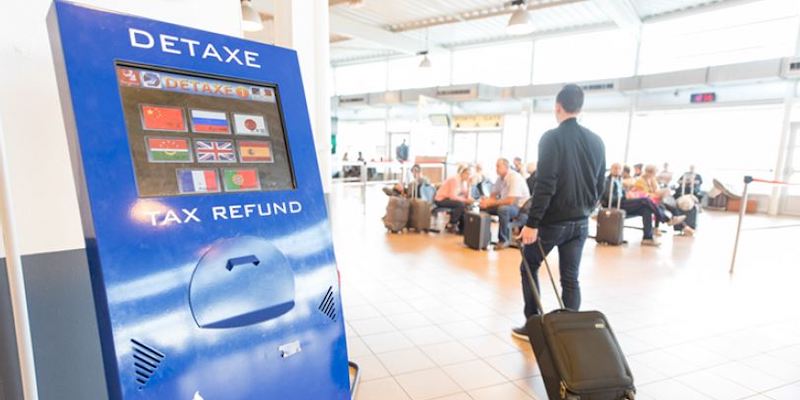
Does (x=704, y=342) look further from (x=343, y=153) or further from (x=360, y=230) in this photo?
(x=343, y=153)

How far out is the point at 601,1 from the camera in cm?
780

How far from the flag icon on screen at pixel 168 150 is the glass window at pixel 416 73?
40.3 feet

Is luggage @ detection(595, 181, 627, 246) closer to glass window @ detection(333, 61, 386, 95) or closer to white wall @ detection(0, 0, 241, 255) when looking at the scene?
white wall @ detection(0, 0, 241, 255)

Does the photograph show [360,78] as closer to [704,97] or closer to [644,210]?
[704,97]

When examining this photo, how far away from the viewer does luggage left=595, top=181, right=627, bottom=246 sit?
584cm

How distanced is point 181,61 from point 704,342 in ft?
11.4

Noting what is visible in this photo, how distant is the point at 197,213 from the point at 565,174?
208 centimetres

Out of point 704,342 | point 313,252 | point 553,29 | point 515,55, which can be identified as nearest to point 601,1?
point 553,29

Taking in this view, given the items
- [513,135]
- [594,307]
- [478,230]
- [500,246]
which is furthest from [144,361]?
[513,135]

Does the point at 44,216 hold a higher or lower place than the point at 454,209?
higher

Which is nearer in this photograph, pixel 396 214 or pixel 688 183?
pixel 396 214

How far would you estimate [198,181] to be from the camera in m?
1.01

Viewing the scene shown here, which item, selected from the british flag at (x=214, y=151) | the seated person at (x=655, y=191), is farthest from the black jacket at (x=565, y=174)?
the seated person at (x=655, y=191)

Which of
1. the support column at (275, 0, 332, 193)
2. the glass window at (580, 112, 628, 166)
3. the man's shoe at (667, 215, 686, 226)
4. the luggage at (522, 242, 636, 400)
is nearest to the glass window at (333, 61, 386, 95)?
the glass window at (580, 112, 628, 166)
